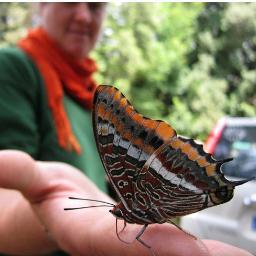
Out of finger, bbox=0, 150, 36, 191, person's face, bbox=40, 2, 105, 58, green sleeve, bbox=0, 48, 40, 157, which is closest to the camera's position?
finger, bbox=0, 150, 36, 191

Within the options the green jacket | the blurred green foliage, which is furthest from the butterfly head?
the blurred green foliage

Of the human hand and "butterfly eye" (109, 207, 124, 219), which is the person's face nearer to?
the human hand

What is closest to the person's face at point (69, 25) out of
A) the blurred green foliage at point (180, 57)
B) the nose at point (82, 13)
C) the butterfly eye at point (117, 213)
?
the nose at point (82, 13)

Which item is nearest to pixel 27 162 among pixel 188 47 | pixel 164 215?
pixel 164 215

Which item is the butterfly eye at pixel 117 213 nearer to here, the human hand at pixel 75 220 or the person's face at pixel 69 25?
the human hand at pixel 75 220

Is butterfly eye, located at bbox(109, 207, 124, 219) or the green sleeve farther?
the green sleeve

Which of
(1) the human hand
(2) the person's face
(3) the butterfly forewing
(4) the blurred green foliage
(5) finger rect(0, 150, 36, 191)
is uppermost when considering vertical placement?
(2) the person's face

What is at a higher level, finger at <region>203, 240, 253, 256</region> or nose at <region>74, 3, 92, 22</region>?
nose at <region>74, 3, 92, 22</region>
